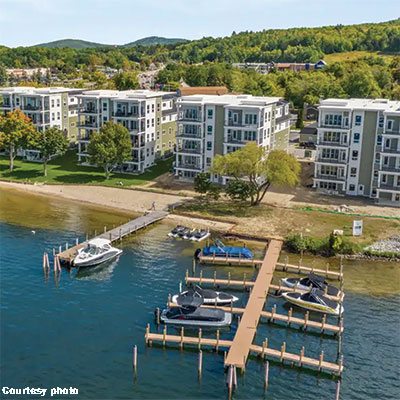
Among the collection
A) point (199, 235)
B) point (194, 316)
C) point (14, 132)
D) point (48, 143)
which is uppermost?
point (14, 132)

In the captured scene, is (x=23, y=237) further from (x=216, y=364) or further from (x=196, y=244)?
(x=216, y=364)

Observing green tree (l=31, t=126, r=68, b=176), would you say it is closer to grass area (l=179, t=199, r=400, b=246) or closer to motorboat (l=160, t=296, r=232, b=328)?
grass area (l=179, t=199, r=400, b=246)

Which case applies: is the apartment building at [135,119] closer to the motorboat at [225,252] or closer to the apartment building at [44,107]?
the apartment building at [44,107]

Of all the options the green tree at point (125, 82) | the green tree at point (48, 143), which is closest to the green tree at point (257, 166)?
the green tree at point (48, 143)

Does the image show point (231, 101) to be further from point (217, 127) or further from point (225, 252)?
point (225, 252)

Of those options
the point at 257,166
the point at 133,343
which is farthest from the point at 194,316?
the point at 257,166
